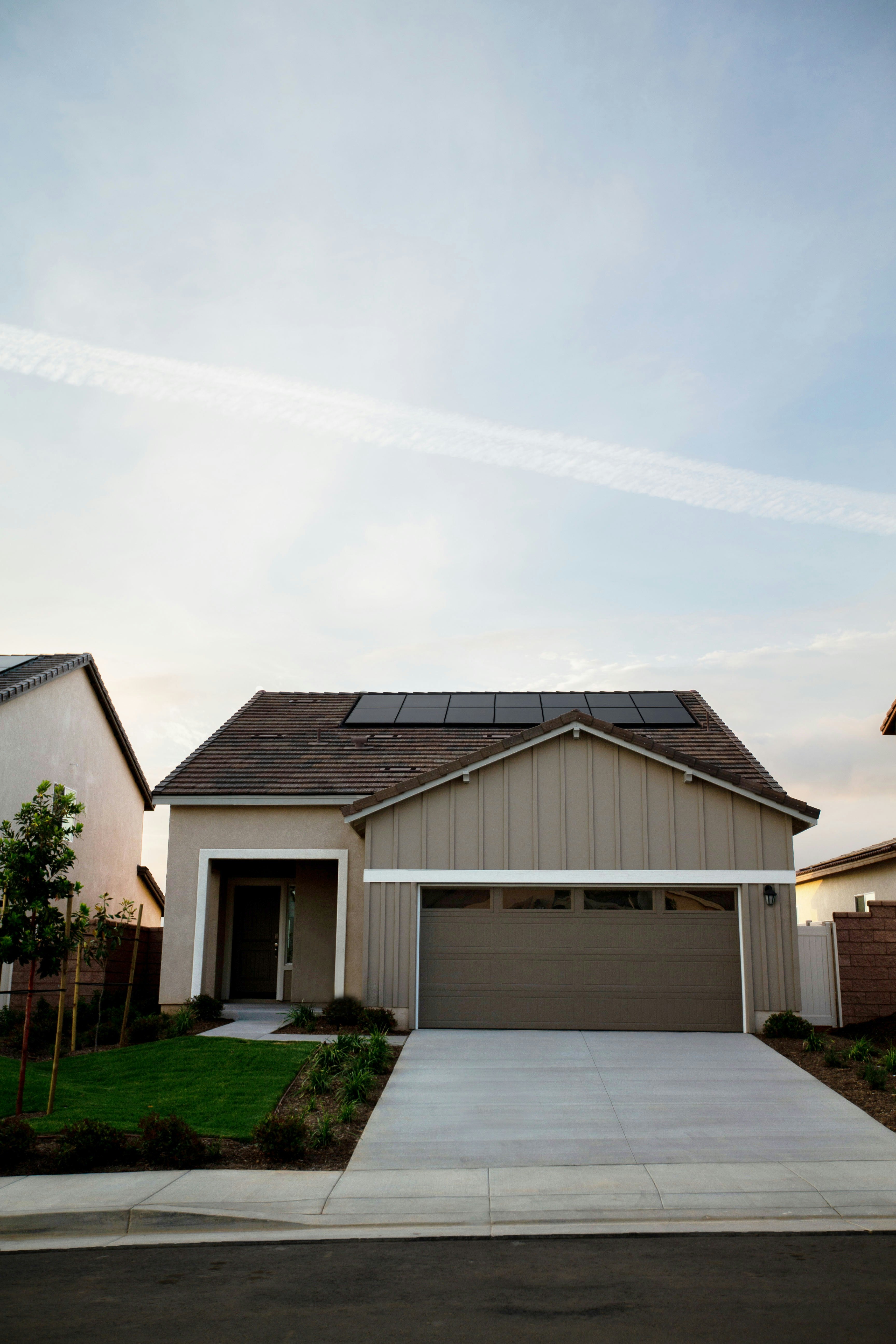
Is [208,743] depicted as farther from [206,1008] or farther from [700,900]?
[700,900]

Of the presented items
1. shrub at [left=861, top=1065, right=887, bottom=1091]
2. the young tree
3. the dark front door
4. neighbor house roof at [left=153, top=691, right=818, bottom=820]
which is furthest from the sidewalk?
the dark front door

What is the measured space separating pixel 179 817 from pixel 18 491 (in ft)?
21.5

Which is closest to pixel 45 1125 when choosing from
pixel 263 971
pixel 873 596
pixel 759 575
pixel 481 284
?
pixel 263 971

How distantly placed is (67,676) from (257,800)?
21.7 ft

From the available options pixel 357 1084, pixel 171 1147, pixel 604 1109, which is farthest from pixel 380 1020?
pixel 171 1147

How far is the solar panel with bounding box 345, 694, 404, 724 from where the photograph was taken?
69.4 feet

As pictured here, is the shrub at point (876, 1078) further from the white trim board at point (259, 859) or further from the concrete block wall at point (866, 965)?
the white trim board at point (259, 859)

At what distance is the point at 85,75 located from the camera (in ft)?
48.4

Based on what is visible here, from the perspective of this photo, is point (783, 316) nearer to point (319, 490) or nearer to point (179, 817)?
point (319, 490)

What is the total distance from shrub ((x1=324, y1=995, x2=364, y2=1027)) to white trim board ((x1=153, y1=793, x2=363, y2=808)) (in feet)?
12.0

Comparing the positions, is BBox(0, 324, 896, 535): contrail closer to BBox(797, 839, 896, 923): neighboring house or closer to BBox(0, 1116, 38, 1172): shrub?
BBox(797, 839, 896, 923): neighboring house

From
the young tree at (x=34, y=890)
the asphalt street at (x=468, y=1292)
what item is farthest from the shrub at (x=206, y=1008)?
the asphalt street at (x=468, y=1292)

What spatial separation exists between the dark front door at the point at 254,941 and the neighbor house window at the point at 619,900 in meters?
7.10

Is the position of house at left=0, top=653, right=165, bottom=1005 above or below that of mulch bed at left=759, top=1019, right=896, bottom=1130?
above
